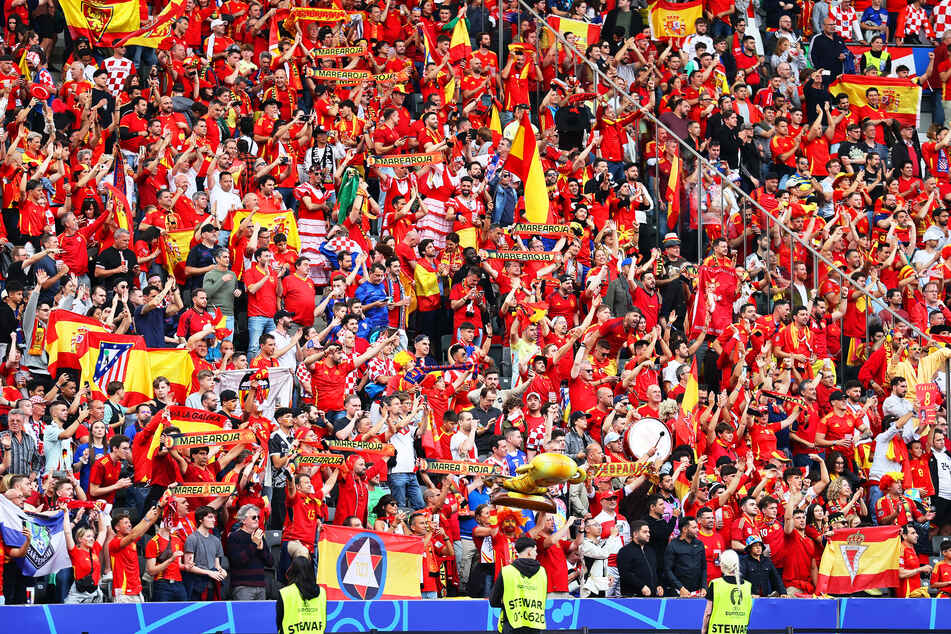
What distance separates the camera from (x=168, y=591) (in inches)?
663

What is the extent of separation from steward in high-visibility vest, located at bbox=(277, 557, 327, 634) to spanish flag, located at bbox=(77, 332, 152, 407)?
5399 mm

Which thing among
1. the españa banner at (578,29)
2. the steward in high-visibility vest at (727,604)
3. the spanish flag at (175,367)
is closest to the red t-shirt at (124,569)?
the spanish flag at (175,367)

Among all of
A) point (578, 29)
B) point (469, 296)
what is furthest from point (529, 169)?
point (578, 29)

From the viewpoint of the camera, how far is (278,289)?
20.5 m

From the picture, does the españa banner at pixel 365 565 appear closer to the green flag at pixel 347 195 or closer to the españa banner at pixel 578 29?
the green flag at pixel 347 195

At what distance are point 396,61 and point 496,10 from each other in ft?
7.35

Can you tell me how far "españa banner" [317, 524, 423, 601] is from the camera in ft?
57.0

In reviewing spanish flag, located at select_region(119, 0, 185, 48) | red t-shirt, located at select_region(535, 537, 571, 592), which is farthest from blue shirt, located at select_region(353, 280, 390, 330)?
spanish flag, located at select_region(119, 0, 185, 48)

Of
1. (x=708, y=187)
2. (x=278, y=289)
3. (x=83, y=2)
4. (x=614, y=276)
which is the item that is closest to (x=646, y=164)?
(x=708, y=187)

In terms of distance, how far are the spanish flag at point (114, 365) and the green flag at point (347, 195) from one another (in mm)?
4099

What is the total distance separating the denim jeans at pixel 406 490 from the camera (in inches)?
725

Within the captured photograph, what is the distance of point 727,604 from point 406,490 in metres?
4.27

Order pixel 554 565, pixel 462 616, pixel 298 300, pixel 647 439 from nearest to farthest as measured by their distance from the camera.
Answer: pixel 462 616 → pixel 554 565 → pixel 647 439 → pixel 298 300

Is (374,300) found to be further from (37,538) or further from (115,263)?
(37,538)
